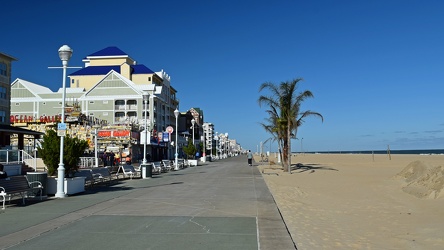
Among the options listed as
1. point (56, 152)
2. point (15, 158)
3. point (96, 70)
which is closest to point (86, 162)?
point (15, 158)

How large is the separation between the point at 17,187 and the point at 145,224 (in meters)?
5.63

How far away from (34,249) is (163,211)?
4603 mm

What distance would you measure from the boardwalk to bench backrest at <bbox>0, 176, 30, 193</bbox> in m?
0.56

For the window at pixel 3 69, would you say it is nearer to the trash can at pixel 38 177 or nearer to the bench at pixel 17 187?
the trash can at pixel 38 177

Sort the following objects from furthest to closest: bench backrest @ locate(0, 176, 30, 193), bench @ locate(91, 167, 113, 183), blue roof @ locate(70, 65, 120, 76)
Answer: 1. blue roof @ locate(70, 65, 120, 76)
2. bench @ locate(91, 167, 113, 183)
3. bench backrest @ locate(0, 176, 30, 193)

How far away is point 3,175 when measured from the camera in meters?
15.4

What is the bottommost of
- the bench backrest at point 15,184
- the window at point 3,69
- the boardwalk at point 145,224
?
the boardwalk at point 145,224

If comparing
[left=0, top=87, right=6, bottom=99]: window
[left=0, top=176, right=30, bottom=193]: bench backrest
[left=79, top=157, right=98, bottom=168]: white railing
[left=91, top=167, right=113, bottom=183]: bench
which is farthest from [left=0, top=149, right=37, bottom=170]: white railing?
[left=0, top=87, right=6, bottom=99]: window

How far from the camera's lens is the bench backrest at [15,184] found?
11.8 meters

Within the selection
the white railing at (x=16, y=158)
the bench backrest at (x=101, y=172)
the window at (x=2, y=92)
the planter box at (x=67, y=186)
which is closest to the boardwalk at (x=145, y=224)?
the planter box at (x=67, y=186)

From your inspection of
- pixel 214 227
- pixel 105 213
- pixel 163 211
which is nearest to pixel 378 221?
pixel 214 227

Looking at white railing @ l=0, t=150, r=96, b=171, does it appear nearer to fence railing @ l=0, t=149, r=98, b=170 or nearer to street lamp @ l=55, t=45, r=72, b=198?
fence railing @ l=0, t=149, r=98, b=170

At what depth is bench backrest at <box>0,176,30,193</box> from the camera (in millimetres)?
11789

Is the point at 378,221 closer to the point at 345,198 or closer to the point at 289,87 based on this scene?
the point at 345,198
